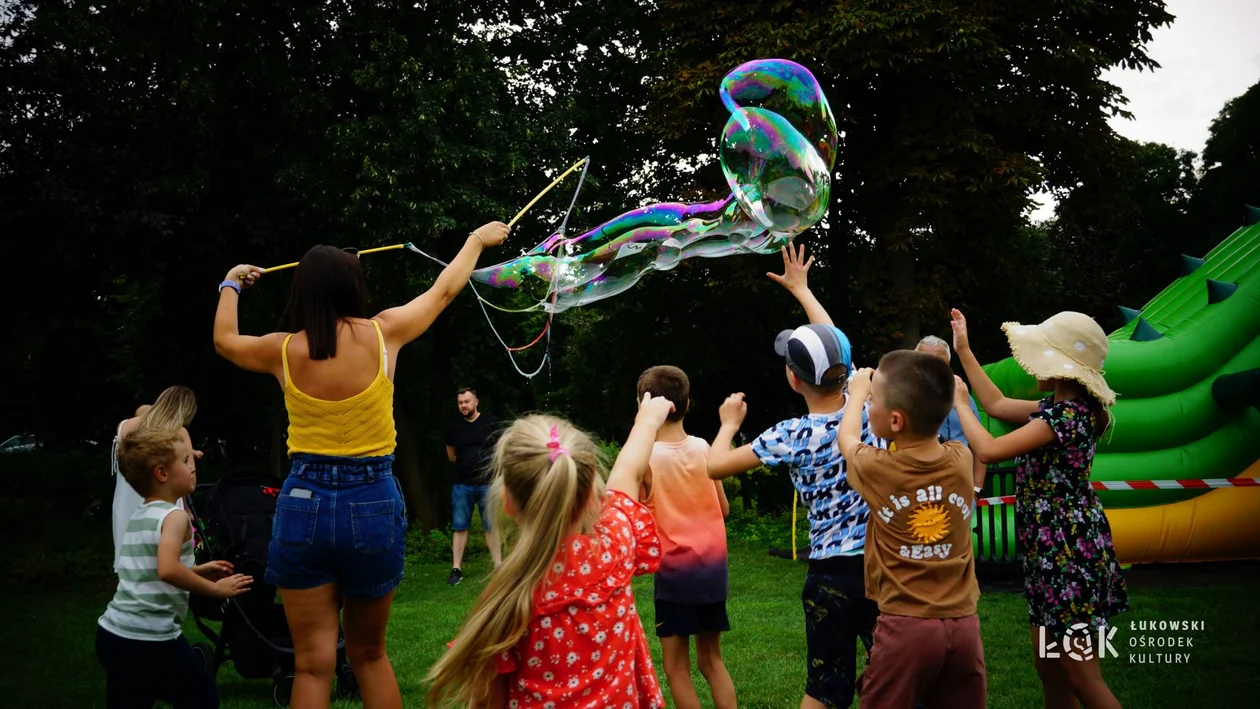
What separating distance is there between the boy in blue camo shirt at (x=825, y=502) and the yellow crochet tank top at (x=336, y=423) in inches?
48.8

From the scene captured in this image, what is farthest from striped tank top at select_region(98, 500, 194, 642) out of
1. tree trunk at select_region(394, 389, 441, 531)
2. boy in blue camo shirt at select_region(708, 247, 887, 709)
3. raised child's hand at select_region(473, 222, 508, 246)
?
Result: tree trunk at select_region(394, 389, 441, 531)

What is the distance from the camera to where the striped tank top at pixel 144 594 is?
384 cm

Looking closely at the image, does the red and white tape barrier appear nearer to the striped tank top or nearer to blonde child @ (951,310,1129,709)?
blonde child @ (951,310,1129,709)

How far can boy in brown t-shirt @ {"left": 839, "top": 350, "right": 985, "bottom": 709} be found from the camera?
3057 mm

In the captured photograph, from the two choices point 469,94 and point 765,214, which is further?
point 469,94

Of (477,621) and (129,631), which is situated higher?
(477,621)

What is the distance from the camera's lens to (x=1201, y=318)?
31.2ft

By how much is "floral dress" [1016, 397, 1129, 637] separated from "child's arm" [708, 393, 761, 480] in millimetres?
1313

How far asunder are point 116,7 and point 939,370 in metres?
12.2

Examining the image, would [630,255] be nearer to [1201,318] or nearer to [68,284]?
[1201,318]

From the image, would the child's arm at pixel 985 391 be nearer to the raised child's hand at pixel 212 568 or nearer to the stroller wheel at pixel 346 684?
the raised child's hand at pixel 212 568

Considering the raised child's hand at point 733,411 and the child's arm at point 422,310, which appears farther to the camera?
the child's arm at point 422,310

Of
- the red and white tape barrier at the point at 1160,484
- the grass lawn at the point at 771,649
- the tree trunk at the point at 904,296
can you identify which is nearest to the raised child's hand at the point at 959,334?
the grass lawn at the point at 771,649

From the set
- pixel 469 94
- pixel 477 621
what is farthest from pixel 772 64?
pixel 469 94
